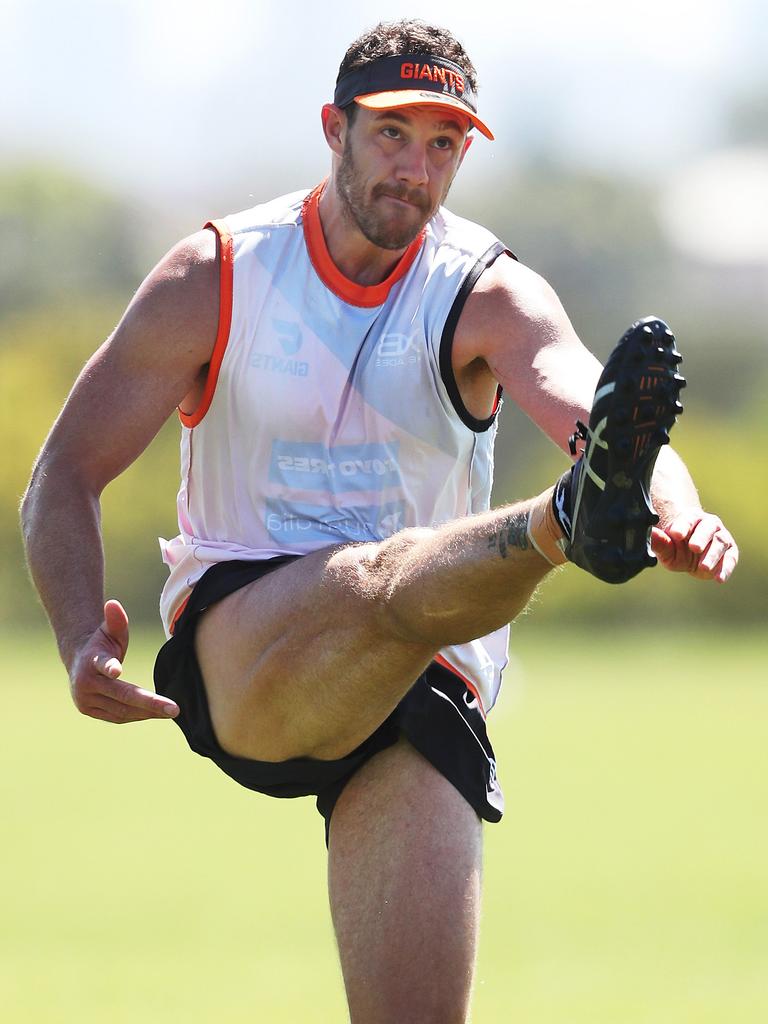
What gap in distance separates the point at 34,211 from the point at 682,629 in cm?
1374

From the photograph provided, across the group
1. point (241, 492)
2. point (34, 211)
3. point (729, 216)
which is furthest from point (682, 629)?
point (241, 492)

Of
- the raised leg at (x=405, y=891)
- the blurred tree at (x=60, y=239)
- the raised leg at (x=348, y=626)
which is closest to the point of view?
the raised leg at (x=348, y=626)

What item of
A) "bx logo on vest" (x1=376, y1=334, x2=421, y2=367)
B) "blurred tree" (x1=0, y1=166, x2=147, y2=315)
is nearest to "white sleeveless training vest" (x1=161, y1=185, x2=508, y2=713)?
"bx logo on vest" (x1=376, y1=334, x2=421, y2=367)

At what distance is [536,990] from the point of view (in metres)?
8.28

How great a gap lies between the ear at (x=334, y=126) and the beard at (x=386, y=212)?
130 millimetres

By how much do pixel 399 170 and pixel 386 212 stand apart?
0.11 metres

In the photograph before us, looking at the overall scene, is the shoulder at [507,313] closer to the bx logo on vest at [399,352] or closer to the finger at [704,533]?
the bx logo on vest at [399,352]

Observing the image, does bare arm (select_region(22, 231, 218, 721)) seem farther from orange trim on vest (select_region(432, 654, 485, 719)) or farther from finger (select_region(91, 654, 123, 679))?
orange trim on vest (select_region(432, 654, 485, 719))

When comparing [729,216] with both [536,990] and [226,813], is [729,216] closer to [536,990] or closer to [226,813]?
[226,813]

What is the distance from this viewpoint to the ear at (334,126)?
457 centimetres

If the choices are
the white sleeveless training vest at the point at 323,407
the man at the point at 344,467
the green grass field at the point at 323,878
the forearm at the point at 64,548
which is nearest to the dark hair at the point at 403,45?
the man at the point at 344,467

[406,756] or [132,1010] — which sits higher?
[406,756]

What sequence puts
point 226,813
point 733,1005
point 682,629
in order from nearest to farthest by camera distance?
1. point 733,1005
2. point 226,813
3. point 682,629

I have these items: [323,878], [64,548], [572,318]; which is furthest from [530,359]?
[572,318]
